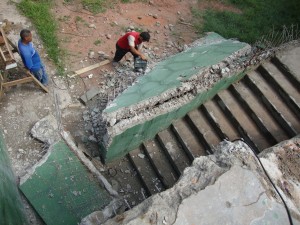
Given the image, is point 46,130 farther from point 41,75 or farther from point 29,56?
point 29,56

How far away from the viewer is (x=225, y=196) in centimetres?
430

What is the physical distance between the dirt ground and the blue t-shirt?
65 cm

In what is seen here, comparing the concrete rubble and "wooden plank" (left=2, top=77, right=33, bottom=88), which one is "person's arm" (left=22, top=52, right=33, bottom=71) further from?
the concrete rubble

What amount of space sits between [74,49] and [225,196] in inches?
219

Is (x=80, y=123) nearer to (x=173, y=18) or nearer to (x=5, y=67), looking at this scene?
(x=5, y=67)

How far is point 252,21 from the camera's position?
9688 mm

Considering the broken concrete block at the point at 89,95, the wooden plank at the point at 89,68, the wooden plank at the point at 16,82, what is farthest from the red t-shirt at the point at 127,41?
the wooden plank at the point at 16,82

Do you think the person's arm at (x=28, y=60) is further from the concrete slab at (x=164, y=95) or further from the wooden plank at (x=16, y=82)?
the concrete slab at (x=164, y=95)

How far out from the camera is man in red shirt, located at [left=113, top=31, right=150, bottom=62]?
7.38 meters

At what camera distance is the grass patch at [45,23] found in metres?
8.16

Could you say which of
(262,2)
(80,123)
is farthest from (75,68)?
(262,2)

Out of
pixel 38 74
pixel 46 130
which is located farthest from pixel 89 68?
pixel 46 130

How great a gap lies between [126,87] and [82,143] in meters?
1.43

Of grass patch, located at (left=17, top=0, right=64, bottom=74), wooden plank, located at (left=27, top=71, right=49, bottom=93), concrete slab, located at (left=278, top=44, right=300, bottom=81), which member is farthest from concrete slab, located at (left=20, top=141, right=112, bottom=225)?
concrete slab, located at (left=278, top=44, right=300, bottom=81)
